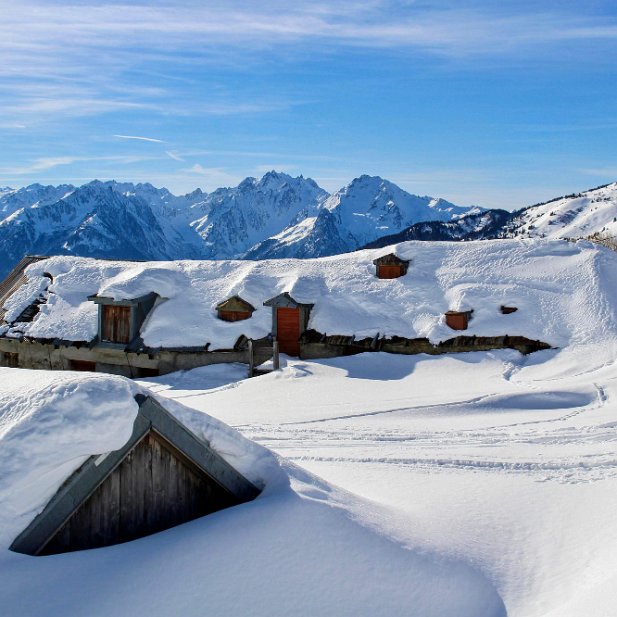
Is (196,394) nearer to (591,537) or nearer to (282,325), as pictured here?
(282,325)

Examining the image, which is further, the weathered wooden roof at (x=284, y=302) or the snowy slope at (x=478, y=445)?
the weathered wooden roof at (x=284, y=302)

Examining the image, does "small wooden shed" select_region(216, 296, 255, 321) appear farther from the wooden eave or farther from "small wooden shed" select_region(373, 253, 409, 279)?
"small wooden shed" select_region(373, 253, 409, 279)

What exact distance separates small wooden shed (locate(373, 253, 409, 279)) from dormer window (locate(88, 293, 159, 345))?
9.54 m

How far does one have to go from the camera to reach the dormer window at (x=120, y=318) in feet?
91.8

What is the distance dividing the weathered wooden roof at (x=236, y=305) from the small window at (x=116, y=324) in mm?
3716

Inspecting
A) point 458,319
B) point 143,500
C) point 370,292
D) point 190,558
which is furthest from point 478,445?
point 370,292

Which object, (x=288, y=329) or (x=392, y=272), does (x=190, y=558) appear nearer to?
(x=288, y=329)

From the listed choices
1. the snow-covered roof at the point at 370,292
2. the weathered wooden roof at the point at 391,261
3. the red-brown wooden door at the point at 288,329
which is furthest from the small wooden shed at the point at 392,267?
the red-brown wooden door at the point at 288,329

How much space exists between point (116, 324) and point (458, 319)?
1334cm

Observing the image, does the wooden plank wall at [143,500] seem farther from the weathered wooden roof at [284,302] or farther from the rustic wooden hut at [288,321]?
the weathered wooden roof at [284,302]

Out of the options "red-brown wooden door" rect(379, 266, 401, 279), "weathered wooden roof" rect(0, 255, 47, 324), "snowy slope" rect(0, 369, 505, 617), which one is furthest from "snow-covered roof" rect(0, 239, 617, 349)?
"snowy slope" rect(0, 369, 505, 617)

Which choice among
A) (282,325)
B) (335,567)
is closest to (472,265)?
(282,325)

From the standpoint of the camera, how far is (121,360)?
28.0m

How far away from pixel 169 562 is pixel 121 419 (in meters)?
1.35
